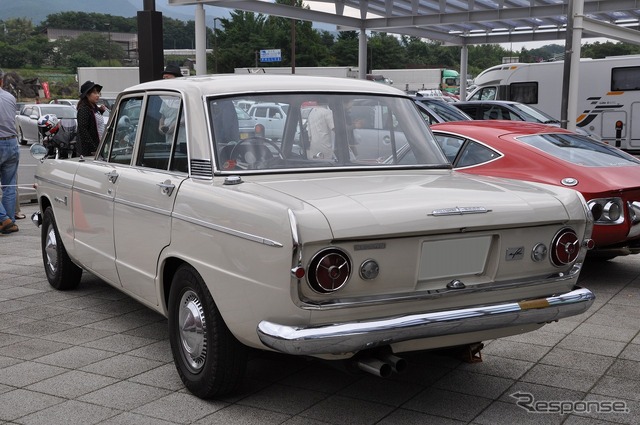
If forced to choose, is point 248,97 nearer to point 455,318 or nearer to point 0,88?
point 455,318

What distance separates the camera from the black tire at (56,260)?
6.92 meters

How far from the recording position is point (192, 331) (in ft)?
14.7

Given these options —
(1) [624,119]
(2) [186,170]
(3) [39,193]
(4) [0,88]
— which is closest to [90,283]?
(3) [39,193]

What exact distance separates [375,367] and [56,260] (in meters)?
4.16

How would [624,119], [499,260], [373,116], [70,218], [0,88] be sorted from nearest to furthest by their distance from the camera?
[499,260], [373,116], [70,218], [0,88], [624,119]

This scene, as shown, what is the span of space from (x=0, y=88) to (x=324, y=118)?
6883 mm

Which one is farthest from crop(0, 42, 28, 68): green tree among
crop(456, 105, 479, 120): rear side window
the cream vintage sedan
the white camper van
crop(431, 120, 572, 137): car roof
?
the cream vintage sedan

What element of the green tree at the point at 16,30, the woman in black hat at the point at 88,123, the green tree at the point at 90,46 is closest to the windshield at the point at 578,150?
the woman in black hat at the point at 88,123

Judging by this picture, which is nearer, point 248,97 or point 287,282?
point 287,282

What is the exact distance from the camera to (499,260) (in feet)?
13.6

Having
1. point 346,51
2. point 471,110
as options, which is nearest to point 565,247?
point 471,110

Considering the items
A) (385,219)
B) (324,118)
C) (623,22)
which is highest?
(623,22)

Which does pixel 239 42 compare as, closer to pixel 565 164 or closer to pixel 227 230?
pixel 565 164

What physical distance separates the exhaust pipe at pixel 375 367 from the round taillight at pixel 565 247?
3.86 ft
